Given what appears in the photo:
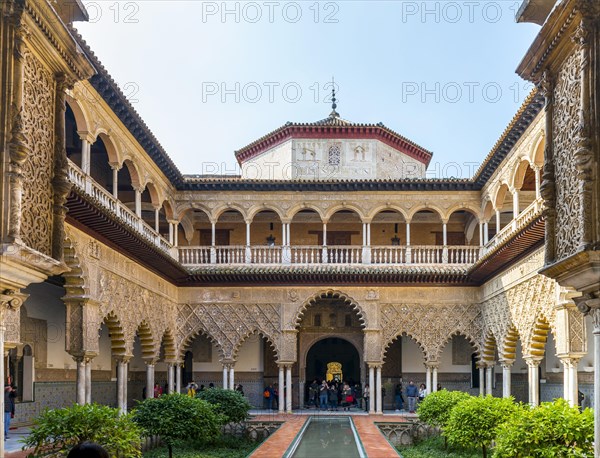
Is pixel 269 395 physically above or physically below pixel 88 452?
below

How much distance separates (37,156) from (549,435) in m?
6.15

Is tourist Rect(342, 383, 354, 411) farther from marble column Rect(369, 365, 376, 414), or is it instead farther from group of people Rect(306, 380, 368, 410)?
marble column Rect(369, 365, 376, 414)

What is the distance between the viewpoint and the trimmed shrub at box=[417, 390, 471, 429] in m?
16.6

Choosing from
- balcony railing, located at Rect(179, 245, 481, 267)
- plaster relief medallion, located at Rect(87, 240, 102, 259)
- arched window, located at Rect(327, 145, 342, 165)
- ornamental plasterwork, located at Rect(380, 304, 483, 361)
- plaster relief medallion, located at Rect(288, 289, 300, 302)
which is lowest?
ornamental plasterwork, located at Rect(380, 304, 483, 361)

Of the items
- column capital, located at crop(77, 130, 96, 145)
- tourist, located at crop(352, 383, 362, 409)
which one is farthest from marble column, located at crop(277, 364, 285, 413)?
column capital, located at crop(77, 130, 96, 145)

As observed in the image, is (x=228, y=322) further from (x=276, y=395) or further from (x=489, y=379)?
(x=489, y=379)

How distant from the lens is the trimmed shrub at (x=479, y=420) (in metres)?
13.6

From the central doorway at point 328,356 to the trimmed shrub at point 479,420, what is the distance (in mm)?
13390

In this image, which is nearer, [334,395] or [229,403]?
[229,403]

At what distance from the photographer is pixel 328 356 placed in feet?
90.6

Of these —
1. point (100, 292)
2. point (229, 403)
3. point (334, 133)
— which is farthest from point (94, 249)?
point (334, 133)

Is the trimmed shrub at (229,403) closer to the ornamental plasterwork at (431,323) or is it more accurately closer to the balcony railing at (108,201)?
the balcony railing at (108,201)

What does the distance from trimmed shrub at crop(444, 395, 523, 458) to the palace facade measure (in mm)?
1355

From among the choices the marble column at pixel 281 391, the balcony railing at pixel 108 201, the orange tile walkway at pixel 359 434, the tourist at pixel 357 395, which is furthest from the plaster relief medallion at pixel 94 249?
the tourist at pixel 357 395
